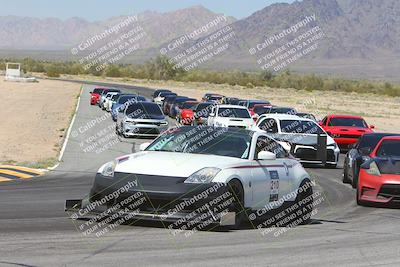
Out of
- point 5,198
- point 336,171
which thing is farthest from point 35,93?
point 5,198

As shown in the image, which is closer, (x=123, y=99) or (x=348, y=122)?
(x=348, y=122)

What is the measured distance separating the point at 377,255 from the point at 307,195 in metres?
3.18

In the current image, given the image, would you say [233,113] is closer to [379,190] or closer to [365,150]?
[365,150]

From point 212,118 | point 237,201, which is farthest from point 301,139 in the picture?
point 237,201

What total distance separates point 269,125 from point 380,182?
1140 cm

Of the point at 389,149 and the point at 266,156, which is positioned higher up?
the point at 266,156

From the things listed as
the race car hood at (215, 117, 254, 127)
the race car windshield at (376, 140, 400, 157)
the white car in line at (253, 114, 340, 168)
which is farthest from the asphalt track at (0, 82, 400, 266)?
the race car hood at (215, 117, 254, 127)

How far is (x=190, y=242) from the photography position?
9.97 meters

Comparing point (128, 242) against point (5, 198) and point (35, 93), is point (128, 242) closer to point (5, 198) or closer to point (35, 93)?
point (5, 198)

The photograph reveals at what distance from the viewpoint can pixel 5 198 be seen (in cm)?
1409

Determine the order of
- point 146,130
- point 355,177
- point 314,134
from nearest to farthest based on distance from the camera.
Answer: point 355,177 → point 314,134 → point 146,130

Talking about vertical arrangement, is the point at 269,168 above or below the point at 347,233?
above

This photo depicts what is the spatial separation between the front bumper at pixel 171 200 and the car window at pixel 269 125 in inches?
604

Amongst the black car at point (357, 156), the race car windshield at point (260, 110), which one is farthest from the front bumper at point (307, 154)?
the race car windshield at point (260, 110)
